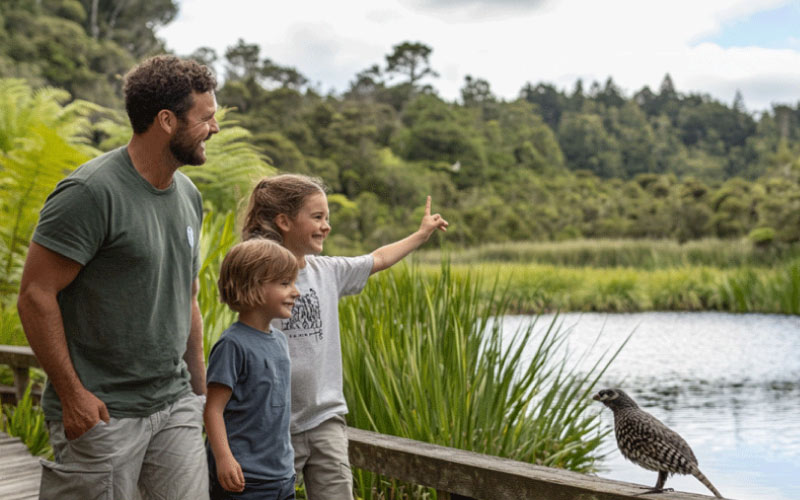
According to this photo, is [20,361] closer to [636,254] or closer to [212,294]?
[212,294]

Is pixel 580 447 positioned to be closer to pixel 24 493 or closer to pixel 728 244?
pixel 24 493

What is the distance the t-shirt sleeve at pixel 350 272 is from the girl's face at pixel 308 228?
0.51 feet

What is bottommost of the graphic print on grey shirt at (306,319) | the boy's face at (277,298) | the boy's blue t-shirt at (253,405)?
the boy's blue t-shirt at (253,405)

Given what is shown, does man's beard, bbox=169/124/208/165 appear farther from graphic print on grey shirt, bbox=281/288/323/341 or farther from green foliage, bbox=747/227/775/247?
green foliage, bbox=747/227/775/247

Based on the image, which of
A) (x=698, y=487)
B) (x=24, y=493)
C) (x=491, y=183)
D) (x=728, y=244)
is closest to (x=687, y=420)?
(x=698, y=487)

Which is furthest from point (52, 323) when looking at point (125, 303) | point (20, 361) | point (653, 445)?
point (20, 361)

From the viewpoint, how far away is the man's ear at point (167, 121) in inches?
76.0

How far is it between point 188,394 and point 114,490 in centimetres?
30

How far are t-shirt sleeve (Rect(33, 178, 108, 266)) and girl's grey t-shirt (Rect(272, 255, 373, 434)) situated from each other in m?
0.66

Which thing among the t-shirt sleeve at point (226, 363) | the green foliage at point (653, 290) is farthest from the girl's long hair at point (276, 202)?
the green foliage at point (653, 290)

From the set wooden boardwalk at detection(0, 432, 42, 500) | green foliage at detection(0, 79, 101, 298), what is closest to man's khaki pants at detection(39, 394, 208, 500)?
wooden boardwalk at detection(0, 432, 42, 500)

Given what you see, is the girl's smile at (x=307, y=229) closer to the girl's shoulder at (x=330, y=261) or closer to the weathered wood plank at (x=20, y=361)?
the girl's shoulder at (x=330, y=261)

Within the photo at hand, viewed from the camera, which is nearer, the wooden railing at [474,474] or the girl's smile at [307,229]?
the wooden railing at [474,474]

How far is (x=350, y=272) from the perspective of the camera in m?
2.54
